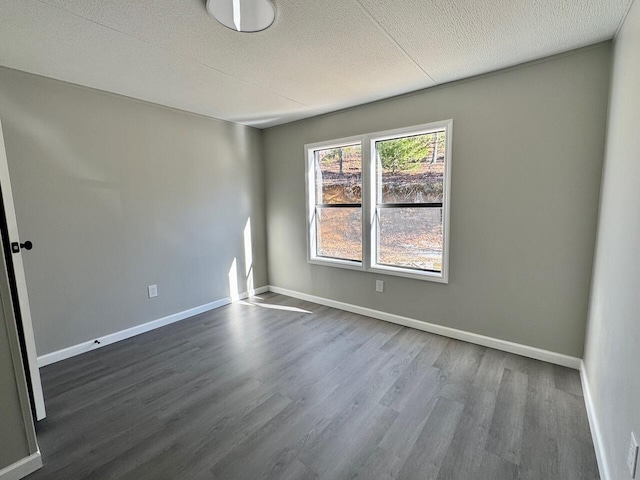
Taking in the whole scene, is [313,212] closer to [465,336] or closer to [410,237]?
[410,237]

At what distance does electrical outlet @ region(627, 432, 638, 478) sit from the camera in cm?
105

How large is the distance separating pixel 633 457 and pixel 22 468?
8.58 feet

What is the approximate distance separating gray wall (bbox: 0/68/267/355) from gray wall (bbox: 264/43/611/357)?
2.03 meters

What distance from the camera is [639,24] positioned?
1399mm

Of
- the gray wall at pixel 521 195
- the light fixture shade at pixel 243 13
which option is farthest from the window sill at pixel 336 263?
the light fixture shade at pixel 243 13

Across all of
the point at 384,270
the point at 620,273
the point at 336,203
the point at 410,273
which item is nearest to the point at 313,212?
the point at 336,203

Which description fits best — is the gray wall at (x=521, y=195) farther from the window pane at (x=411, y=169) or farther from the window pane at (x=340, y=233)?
the window pane at (x=340, y=233)

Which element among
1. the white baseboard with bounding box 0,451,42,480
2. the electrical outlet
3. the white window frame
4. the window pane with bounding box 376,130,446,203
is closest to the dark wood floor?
the white baseboard with bounding box 0,451,42,480

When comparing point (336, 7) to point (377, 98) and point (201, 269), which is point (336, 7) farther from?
point (201, 269)

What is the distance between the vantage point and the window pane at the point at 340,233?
11.7 ft

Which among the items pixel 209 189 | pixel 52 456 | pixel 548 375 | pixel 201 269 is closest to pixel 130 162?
pixel 209 189

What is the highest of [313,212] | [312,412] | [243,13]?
[243,13]

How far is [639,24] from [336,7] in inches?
56.5

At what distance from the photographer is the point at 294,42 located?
75.4 inches
